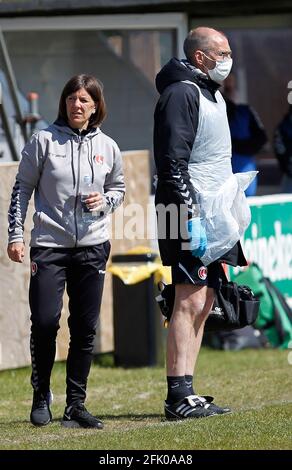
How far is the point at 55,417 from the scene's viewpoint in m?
7.86

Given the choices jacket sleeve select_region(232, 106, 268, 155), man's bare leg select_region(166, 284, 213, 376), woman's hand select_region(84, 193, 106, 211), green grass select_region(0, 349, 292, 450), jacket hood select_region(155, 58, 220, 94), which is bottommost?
green grass select_region(0, 349, 292, 450)

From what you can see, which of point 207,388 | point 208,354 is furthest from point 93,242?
point 208,354

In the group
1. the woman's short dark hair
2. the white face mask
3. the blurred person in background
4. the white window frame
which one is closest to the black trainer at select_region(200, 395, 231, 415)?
the woman's short dark hair

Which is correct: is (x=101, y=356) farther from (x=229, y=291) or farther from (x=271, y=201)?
(x=229, y=291)

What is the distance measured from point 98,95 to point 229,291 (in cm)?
142

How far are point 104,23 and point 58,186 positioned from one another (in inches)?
213

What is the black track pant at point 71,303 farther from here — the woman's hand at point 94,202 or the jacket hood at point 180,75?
the jacket hood at point 180,75

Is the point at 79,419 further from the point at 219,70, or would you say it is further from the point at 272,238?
the point at 272,238

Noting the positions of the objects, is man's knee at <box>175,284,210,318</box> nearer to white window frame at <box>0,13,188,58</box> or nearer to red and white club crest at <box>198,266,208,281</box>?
red and white club crest at <box>198,266,208,281</box>

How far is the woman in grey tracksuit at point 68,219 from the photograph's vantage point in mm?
7125

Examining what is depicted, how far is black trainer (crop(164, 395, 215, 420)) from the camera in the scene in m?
7.35

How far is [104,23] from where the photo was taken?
12227mm

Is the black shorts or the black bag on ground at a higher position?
the black shorts

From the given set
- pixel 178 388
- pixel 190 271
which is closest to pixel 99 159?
pixel 190 271
